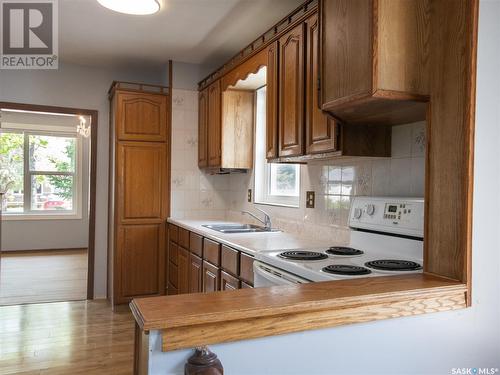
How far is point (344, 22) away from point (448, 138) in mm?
641

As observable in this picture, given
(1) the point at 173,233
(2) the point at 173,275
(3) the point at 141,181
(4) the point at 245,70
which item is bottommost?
(2) the point at 173,275

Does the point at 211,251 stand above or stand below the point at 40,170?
below

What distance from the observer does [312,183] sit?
9.11ft

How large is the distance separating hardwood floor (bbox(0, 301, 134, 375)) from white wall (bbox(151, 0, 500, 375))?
74.7 inches

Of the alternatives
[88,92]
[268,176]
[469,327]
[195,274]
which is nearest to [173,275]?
[195,274]

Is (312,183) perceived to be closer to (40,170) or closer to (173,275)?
(173,275)

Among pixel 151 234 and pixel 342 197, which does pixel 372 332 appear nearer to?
pixel 342 197

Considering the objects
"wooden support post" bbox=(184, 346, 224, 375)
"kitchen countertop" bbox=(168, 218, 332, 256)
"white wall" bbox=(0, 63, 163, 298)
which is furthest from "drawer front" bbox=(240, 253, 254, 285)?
"white wall" bbox=(0, 63, 163, 298)

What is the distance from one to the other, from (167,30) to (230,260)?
1.91 m

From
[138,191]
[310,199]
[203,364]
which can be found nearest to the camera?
[203,364]

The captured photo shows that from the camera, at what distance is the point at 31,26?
10.0 ft

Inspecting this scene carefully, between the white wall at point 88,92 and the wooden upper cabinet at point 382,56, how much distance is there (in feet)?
10.5

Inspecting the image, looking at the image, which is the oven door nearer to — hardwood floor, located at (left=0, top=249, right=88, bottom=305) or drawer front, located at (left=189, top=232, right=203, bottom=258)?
drawer front, located at (left=189, top=232, right=203, bottom=258)

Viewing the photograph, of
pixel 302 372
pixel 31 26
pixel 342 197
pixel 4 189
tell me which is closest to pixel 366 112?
pixel 342 197
